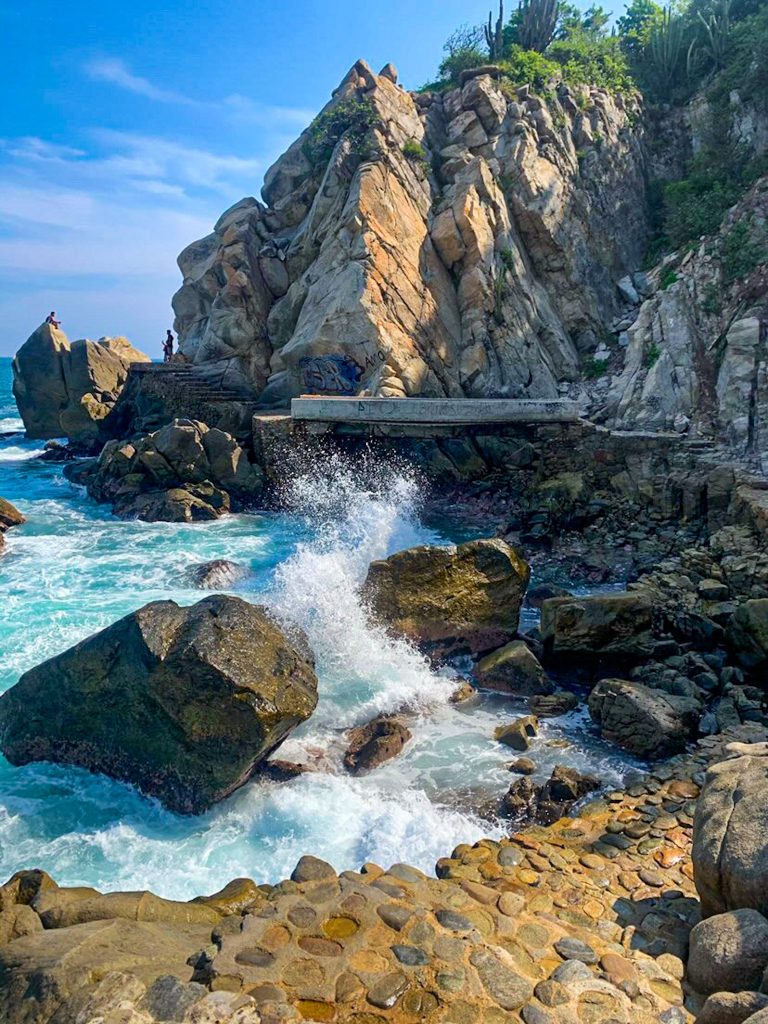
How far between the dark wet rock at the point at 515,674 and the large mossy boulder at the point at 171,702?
3.04 metres

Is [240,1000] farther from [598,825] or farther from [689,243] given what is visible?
[689,243]

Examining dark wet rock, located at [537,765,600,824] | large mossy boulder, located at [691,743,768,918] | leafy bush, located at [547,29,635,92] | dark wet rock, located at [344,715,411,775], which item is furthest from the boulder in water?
leafy bush, located at [547,29,635,92]

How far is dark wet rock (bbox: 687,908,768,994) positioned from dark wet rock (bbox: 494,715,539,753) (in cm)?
396

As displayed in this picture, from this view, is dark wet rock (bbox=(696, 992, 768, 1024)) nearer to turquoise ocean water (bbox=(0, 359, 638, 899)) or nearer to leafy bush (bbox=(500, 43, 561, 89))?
turquoise ocean water (bbox=(0, 359, 638, 899))

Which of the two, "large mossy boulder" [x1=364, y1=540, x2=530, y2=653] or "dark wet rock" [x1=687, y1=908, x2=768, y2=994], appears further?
"large mossy boulder" [x1=364, y1=540, x2=530, y2=653]

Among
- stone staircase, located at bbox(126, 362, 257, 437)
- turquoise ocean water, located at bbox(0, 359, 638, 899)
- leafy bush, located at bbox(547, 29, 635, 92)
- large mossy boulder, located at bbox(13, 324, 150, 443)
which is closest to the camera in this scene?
turquoise ocean water, located at bbox(0, 359, 638, 899)

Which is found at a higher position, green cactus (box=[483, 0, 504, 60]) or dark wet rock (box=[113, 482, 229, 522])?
green cactus (box=[483, 0, 504, 60])

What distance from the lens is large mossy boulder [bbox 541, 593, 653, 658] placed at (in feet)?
34.2

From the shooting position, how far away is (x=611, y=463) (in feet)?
63.4

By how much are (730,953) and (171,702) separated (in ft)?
18.9

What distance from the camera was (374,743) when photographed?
8664 mm

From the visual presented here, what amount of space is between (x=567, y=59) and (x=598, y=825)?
37.6 meters

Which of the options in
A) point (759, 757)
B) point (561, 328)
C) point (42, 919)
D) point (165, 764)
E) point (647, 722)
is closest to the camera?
point (42, 919)

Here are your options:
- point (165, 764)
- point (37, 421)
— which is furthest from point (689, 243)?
point (37, 421)
